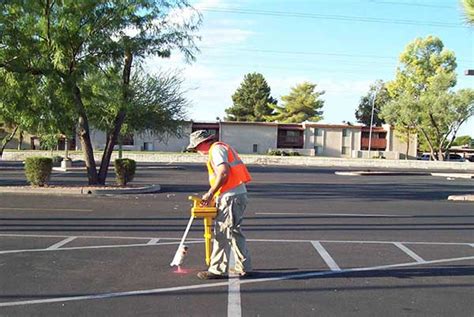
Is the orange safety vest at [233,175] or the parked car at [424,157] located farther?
the parked car at [424,157]

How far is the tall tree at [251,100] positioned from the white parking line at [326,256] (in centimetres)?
8536

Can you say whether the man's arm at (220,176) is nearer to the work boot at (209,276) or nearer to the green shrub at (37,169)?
the work boot at (209,276)

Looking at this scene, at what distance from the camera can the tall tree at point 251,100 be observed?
3745 inches

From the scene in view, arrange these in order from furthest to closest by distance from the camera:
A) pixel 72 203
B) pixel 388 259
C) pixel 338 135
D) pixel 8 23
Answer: pixel 338 135 < pixel 8 23 < pixel 72 203 < pixel 388 259

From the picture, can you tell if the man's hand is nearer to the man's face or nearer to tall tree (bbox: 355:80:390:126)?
the man's face

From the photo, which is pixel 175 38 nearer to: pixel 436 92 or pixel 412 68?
pixel 436 92

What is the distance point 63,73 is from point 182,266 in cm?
1211

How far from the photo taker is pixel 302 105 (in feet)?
285

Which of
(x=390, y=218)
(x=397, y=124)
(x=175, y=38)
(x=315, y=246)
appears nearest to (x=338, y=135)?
(x=397, y=124)

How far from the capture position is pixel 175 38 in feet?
64.7

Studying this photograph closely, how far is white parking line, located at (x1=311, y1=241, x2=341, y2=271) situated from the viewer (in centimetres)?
753

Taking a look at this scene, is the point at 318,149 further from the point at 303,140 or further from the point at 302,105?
the point at 302,105

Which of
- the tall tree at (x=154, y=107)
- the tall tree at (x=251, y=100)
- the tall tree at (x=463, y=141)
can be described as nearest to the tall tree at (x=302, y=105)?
the tall tree at (x=251, y=100)

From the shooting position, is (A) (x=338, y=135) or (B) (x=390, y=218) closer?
(B) (x=390, y=218)
